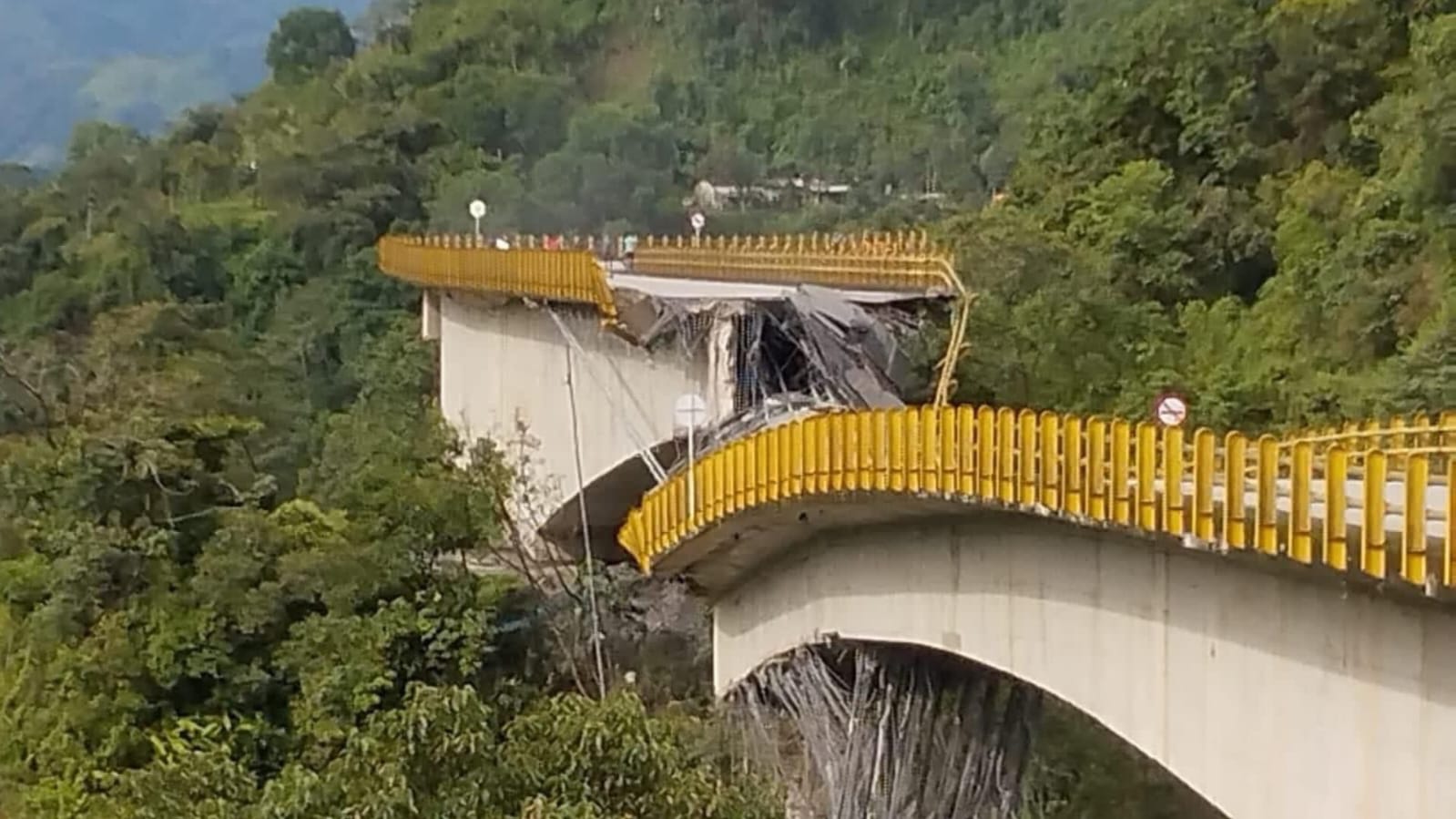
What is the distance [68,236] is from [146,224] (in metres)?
3.59

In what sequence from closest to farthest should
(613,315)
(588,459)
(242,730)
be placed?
(242,730) → (613,315) → (588,459)

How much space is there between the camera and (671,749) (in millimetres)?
14133

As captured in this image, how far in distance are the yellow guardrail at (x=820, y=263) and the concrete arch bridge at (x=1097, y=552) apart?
98 millimetres

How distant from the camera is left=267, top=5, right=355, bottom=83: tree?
A: 90438 mm

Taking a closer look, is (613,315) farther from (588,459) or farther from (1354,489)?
(1354,489)

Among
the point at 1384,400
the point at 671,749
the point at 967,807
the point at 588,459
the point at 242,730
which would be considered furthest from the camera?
the point at 588,459

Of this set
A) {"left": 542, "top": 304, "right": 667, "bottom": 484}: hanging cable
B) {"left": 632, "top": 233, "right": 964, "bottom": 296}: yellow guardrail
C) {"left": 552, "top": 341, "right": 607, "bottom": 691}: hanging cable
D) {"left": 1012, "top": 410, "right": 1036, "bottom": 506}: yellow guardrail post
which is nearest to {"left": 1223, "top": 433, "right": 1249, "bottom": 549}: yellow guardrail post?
{"left": 1012, "top": 410, "right": 1036, "bottom": 506}: yellow guardrail post

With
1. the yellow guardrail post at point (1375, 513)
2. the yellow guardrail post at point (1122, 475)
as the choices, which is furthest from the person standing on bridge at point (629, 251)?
the yellow guardrail post at point (1375, 513)

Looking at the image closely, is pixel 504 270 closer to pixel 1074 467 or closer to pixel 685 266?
pixel 685 266

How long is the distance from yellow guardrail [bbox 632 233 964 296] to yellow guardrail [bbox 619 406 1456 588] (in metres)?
6.99

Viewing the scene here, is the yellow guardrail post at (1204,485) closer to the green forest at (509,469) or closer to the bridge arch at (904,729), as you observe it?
the green forest at (509,469)

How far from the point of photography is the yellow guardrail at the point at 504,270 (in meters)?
28.8

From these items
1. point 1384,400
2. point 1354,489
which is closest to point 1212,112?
point 1384,400

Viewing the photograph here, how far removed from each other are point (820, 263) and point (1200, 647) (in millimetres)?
15108
